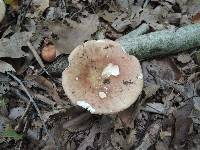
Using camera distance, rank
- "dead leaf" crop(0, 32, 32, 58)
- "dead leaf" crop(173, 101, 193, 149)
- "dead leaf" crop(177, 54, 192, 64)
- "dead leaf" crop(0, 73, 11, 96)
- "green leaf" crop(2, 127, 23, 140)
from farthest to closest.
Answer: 1. "dead leaf" crop(177, 54, 192, 64)
2. "dead leaf" crop(0, 32, 32, 58)
3. "dead leaf" crop(0, 73, 11, 96)
4. "dead leaf" crop(173, 101, 193, 149)
5. "green leaf" crop(2, 127, 23, 140)

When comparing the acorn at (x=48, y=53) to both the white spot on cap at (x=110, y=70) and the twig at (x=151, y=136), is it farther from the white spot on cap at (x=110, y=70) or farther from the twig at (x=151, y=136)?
the twig at (x=151, y=136)

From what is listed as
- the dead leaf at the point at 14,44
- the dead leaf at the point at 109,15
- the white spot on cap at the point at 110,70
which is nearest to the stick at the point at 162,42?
the dead leaf at the point at 109,15

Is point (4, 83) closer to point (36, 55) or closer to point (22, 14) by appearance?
point (36, 55)

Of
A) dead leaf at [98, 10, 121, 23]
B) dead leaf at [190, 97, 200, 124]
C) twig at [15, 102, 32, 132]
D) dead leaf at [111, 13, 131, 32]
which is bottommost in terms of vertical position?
dead leaf at [190, 97, 200, 124]

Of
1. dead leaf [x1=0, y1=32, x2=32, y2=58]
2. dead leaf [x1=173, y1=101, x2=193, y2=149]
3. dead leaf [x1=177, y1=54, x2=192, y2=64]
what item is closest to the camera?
dead leaf [x1=173, y1=101, x2=193, y2=149]

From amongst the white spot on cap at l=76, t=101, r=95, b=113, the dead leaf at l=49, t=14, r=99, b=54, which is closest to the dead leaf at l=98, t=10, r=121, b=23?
the dead leaf at l=49, t=14, r=99, b=54

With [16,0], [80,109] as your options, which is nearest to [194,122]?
[80,109]

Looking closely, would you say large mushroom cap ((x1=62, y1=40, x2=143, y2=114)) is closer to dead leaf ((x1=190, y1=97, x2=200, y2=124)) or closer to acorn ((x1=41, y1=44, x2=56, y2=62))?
acorn ((x1=41, y1=44, x2=56, y2=62))

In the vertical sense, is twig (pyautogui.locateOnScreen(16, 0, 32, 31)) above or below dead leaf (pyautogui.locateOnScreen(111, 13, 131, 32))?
above
